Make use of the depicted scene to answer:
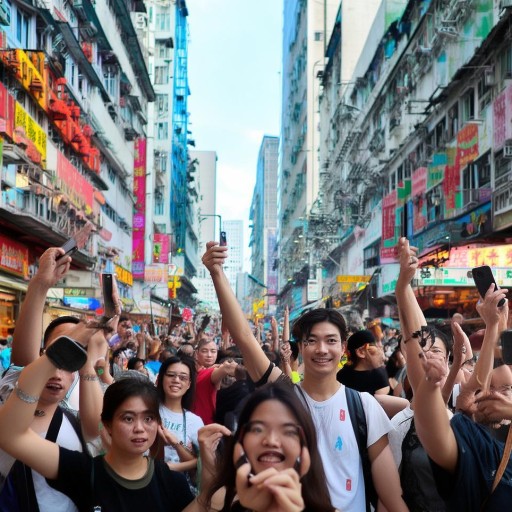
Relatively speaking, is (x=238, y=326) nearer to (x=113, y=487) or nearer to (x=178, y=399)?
(x=113, y=487)

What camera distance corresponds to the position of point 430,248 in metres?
28.3

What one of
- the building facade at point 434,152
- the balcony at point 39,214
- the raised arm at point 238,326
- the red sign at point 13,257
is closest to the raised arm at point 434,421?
the raised arm at point 238,326

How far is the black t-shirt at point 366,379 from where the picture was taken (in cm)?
682

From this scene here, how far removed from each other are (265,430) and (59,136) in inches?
1174

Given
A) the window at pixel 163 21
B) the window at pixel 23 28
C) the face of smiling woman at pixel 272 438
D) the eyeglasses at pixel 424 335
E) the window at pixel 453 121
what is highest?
the window at pixel 163 21

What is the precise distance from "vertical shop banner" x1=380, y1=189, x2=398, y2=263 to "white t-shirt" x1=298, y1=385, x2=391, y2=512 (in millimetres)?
29890

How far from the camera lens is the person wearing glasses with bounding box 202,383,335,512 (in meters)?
2.20

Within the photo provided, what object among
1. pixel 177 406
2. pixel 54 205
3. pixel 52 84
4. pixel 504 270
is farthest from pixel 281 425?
pixel 52 84

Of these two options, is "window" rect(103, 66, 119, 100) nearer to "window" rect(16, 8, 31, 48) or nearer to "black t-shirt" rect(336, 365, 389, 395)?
"window" rect(16, 8, 31, 48)

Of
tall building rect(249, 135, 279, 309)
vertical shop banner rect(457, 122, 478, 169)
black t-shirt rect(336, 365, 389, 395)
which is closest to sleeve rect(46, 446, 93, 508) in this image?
black t-shirt rect(336, 365, 389, 395)

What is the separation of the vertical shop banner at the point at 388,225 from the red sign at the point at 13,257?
49.1 feet

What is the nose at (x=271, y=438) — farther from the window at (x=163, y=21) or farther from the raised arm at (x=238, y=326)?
the window at (x=163, y=21)

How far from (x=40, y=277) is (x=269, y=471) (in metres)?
2.08

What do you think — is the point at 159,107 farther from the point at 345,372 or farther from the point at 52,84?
the point at 345,372
